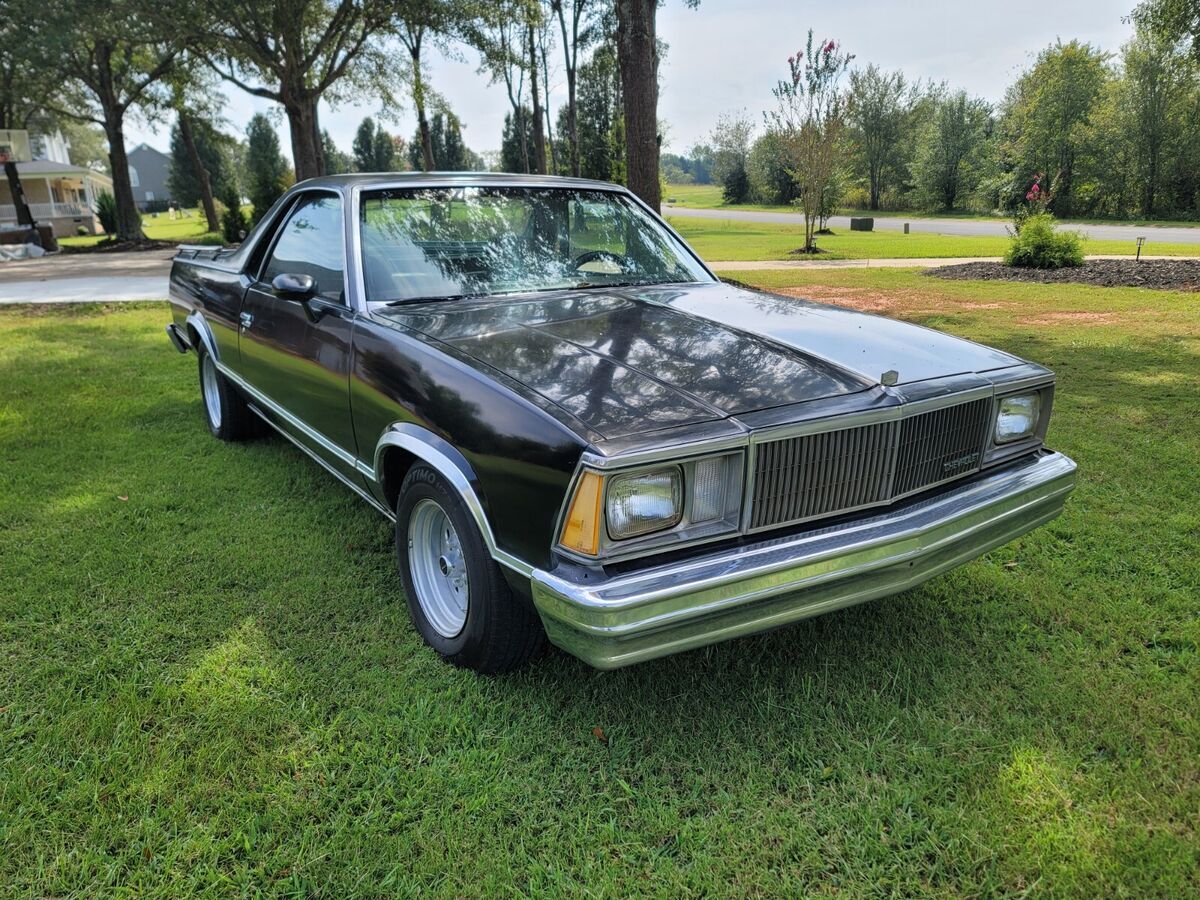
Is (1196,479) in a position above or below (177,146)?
below

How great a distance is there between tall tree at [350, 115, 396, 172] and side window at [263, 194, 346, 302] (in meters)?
67.7

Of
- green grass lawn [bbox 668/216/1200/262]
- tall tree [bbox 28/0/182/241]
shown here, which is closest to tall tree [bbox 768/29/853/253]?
green grass lawn [bbox 668/216/1200/262]

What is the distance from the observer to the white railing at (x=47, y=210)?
3356 centimetres

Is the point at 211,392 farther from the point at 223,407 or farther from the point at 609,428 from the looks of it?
the point at 609,428

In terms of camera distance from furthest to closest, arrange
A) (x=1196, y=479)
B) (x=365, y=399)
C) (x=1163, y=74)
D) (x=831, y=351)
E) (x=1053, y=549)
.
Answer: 1. (x=1163, y=74)
2. (x=1196, y=479)
3. (x=1053, y=549)
4. (x=365, y=399)
5. (x=831, y=351)

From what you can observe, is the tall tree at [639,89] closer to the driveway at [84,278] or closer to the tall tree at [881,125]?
the driveway at [84,278]

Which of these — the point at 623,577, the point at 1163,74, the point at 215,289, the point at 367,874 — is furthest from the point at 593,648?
the point at 1163,74

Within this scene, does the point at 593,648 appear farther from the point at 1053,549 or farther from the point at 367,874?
the point at 1053,549

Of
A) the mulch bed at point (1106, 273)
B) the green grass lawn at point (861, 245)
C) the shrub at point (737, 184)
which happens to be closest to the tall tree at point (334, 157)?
the shrub at point (737, 184)

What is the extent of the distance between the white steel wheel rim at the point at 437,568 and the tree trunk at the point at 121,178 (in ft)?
85.8

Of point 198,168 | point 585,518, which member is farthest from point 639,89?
point 198,168

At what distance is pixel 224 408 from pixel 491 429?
133 inches

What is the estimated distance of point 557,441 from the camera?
75.9 inches

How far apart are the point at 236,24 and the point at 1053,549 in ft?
62.9
